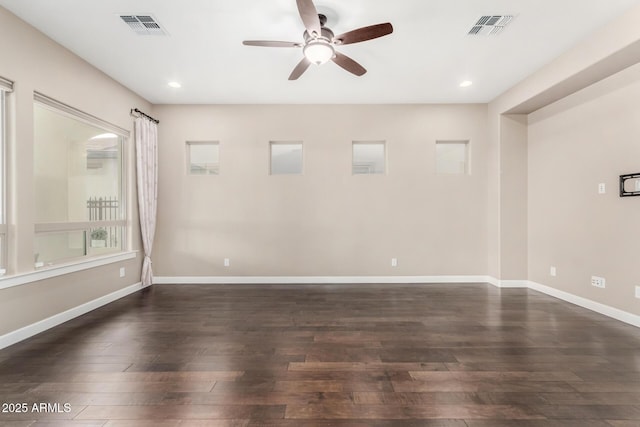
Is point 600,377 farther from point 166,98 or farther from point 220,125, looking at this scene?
point 166,98

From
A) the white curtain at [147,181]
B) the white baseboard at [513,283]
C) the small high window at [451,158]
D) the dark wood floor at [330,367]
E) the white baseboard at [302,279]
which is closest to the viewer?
the dark wood floor at [330,367]

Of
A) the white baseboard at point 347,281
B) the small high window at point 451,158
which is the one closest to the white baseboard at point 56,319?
the white baseboard at point 347,281

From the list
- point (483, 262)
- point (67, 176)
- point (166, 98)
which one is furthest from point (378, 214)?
point (67, 176)

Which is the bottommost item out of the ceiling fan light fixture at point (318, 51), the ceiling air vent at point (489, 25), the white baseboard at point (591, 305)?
the white baseboard at point (591, 305)

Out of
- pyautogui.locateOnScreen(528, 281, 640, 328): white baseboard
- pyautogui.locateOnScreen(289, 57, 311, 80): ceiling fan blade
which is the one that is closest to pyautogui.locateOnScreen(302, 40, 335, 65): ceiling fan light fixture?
pyautogui.locateOnScreen(289, 57, 311, 80): ceiling fan blade

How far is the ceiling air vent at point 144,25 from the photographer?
2.60 meters

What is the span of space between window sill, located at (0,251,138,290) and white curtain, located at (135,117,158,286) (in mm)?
414

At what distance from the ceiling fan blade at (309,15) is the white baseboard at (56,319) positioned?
3699mm

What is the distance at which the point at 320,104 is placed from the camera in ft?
15.5

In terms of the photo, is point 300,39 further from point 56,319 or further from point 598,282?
point 598,282

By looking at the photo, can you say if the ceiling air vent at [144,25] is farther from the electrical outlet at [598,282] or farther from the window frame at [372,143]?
the electrical outlet at [598,282]

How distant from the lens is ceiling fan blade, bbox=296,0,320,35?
202 cm

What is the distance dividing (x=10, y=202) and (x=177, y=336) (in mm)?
1958

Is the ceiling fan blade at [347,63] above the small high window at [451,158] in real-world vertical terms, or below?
Answer: above
